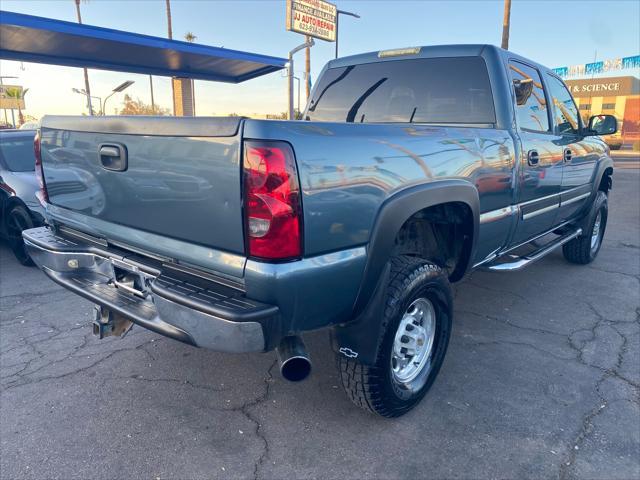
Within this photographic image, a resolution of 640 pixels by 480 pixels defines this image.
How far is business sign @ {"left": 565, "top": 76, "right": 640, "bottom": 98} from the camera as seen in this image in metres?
60.2

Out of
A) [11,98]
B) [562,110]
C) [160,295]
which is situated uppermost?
[11,98]

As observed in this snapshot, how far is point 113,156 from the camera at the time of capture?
2260 mm

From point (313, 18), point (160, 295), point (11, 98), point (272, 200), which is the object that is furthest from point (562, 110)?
point (11, 98)

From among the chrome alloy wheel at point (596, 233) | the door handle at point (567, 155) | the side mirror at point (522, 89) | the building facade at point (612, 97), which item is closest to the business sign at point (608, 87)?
the building facade at point (612, 97)

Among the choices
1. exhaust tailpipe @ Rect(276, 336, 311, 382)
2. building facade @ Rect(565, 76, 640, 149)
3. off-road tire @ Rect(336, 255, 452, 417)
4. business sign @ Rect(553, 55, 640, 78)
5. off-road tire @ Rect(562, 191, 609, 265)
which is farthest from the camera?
building facade @ Rect(565, 76, 640, 149)

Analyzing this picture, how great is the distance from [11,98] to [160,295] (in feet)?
135

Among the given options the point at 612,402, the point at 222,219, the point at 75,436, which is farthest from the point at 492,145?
the point at 75,436

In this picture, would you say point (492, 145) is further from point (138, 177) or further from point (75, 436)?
point (75, 436)

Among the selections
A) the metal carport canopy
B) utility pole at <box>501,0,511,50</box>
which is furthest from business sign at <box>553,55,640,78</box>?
the metal carport canopy

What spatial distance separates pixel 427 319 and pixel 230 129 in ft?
5.53

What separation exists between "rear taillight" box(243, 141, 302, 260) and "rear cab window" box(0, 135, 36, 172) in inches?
196

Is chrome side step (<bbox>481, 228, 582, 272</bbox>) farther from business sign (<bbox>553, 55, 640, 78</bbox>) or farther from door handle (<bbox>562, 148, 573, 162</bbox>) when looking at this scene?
business sign (<bbox>553, 55, 640, 78</bbox>)

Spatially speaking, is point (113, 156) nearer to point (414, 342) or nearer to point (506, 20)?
point (414, 342)

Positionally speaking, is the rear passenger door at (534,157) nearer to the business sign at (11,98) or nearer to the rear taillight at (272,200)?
the rear taillight at (272,200)
